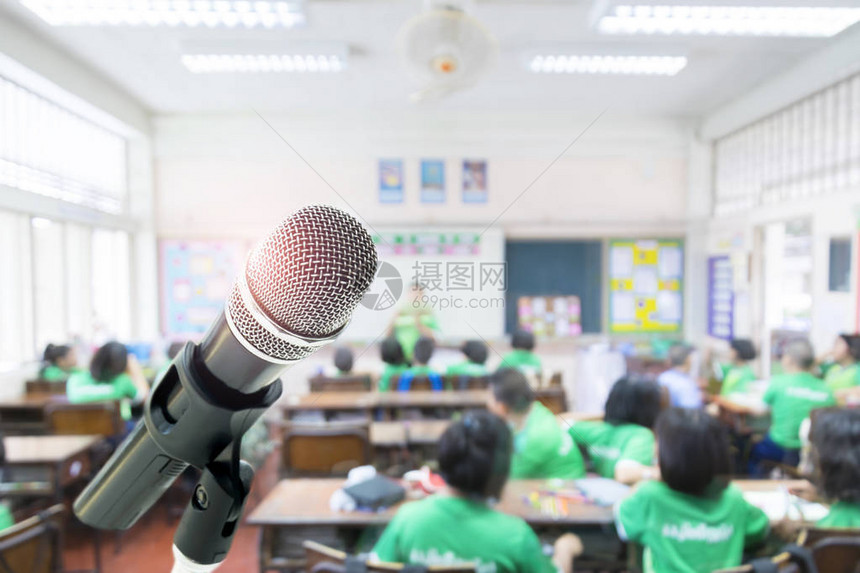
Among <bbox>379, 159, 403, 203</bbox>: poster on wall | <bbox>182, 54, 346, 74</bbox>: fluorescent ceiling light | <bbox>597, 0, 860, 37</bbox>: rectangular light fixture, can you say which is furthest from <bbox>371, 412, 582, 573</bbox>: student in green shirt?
<bbox>379, 159, 403, 203</bbox>: poster on wall

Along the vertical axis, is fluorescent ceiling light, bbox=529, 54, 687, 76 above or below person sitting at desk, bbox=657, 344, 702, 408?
above

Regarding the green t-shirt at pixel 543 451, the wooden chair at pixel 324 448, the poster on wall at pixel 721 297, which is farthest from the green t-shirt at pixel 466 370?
the green t-shirt at pixel 543 451

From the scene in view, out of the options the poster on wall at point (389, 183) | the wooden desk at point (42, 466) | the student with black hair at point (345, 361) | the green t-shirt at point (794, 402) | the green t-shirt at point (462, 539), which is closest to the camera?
the student with black hair at point (345, 361)

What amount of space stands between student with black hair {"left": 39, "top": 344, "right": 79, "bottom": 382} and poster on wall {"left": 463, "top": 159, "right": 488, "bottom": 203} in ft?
12.9

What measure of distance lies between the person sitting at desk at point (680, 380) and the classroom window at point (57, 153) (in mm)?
4187

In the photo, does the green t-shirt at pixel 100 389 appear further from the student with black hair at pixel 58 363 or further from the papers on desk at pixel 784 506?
the papers on desk at pixel 784 506

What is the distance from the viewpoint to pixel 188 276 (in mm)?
5500

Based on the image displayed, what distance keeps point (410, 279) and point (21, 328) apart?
4.52 meters

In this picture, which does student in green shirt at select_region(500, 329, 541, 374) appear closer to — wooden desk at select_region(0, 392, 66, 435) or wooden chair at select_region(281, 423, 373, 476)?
wooden chair at select_region(281, 423, 373, 476)

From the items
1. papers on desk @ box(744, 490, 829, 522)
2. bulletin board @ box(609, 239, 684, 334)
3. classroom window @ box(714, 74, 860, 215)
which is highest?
classroom window @ box(714, 74, 860, 215)

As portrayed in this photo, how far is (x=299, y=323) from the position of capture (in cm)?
36

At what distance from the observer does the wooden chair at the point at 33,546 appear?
1484mm

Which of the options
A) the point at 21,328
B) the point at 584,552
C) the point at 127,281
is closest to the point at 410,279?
the point at 584,552

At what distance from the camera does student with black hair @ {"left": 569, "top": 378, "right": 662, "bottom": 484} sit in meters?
1.17
